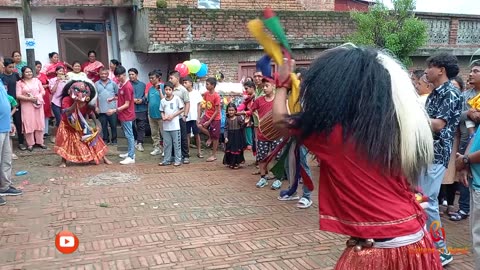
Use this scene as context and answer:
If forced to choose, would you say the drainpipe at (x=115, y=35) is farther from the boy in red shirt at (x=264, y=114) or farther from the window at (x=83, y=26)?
the boy in red shirt at (x=264, y=114)

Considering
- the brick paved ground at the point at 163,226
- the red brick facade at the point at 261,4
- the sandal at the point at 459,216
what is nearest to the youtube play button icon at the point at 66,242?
the brick paved ground at the point at 163,226

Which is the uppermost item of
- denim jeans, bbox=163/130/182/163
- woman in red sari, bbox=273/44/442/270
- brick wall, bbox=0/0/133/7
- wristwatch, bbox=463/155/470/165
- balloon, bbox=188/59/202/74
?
brick wall, bbox=0/0/133/7

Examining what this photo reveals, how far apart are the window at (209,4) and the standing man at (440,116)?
9.03 m

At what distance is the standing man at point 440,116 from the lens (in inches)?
144

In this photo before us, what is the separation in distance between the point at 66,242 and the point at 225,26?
805 centimetres

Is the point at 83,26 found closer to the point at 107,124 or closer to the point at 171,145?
the point at 107,124

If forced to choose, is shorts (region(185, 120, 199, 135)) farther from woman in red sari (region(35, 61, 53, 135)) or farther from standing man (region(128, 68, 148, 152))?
woman in red sari (region(35, 61, 53, 135))

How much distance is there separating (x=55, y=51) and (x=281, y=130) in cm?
1086

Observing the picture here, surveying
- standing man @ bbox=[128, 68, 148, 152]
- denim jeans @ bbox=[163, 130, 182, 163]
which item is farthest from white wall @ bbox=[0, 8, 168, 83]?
denim jeans @ bbox=[163, 130, 182, 163]

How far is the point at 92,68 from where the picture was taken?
10695mm

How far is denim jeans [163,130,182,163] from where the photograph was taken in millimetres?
8109

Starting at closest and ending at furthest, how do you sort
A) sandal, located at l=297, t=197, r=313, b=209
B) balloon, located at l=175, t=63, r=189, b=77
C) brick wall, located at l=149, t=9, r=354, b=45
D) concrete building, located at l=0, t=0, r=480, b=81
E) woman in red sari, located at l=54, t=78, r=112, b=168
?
sandal, located at l=297, t=197, r=313, b=209, woman in red sari, located at l=54, t=78, r=112, b=168, balloon, located at l=175, t=63, r=189, b=77, brick wall, located at l=149, t=9, r=354, b=45, concrete building, located at l=0, t=0, r=480, b=81

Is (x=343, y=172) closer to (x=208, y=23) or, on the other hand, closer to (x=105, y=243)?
(x=105, y=243)

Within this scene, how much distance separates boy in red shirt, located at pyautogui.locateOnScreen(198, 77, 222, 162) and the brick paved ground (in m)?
1.60
